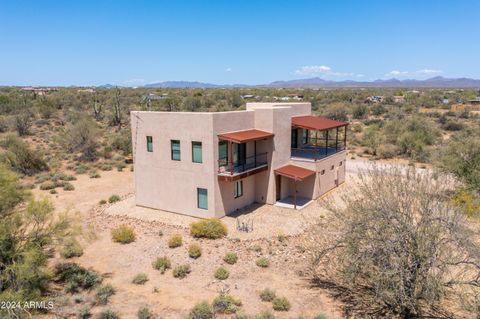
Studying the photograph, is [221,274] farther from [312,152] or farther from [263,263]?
[312,152]

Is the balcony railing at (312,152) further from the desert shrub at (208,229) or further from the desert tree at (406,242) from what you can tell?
the desert tree at (406,242)

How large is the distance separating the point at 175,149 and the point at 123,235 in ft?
18.1

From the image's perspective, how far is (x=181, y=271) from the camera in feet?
46.9

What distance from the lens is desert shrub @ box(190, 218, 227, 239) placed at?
57.5 ft

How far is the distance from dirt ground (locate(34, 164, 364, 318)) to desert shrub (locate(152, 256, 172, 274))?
0.20 metres

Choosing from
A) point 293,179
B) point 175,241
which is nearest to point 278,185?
point 293,179

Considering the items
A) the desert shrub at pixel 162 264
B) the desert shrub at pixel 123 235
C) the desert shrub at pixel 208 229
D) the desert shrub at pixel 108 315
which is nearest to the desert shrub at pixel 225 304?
the desert shrub at pixel 108 315

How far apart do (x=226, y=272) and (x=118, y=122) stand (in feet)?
142

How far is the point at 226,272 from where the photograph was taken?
14203 mm

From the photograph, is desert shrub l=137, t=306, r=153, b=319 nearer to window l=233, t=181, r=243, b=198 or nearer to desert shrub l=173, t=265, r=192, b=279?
desert shrub l=173, t=265, r=192, b=279

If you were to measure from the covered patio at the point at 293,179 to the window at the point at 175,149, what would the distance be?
585 centimetres

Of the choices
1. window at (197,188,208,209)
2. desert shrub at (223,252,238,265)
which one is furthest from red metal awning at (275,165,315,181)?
desert shrub at (223,252,238,265)

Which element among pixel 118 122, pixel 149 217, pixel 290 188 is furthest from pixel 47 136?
pixel 290 188

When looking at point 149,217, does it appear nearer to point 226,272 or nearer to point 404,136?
point 226,272
